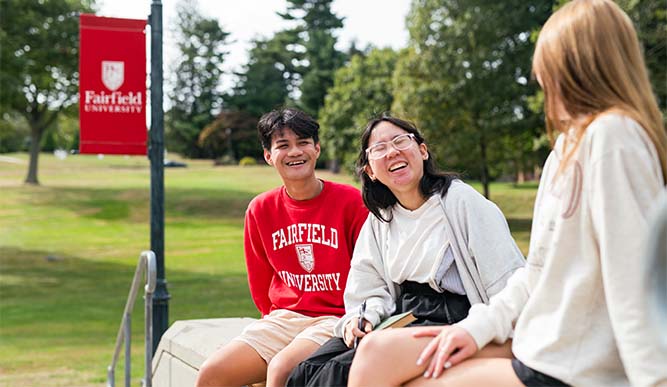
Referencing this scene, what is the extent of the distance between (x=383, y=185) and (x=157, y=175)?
4.23 m

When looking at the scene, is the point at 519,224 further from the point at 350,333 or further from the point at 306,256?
the point at 350,333

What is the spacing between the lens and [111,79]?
8.41m

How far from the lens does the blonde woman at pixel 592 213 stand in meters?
2.04

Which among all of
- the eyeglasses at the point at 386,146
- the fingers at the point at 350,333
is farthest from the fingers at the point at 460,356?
the eyeglasses at the point at 386,146

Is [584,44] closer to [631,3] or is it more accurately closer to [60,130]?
[631,3]

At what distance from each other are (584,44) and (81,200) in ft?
122

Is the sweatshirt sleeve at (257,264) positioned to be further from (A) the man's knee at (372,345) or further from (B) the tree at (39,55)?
(B) the tree at (39,55)

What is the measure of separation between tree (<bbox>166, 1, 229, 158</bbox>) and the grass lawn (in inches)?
320

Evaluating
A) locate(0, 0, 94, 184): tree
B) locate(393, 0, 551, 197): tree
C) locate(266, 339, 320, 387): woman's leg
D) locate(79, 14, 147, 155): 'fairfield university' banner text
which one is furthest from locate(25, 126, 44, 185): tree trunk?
locate(266, 339, 320, 387): woman's leg

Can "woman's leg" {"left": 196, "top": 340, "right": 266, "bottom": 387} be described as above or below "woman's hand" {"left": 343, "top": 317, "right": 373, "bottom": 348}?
below

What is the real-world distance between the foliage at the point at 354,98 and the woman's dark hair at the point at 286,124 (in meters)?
33.4

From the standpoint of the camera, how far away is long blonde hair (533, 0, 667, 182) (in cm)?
213

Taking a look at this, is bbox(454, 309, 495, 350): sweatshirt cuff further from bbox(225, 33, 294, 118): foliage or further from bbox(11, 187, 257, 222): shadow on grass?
bbox(225, 33, 294, 118): foliage

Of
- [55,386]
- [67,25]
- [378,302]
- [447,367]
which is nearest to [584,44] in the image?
[447,367]
